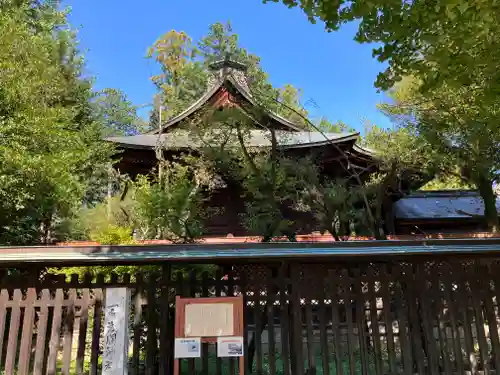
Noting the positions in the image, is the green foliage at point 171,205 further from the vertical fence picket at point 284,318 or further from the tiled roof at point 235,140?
the vertical fence picket at point 284,318

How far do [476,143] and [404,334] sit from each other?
6.66 metres

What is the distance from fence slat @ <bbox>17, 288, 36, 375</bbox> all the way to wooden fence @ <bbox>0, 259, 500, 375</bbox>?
0.01 meters

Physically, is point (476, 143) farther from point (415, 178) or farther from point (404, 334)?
point (404, 334)

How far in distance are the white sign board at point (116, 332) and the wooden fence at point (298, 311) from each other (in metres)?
0.59

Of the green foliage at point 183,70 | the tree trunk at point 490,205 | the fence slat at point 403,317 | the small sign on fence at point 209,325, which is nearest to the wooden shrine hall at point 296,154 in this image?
the tree trunk at point 490,205

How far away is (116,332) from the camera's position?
15.9ft

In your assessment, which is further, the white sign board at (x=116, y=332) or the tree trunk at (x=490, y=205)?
the tree trunk at (x=490, y=205)

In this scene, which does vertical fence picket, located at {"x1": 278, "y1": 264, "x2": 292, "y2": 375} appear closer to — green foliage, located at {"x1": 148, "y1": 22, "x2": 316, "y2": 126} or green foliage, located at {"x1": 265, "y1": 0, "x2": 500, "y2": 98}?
green foliage, located at {"x1": 265, "y1": 0, "x2": 500, "y2": 98}

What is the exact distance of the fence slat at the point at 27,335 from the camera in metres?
5.27

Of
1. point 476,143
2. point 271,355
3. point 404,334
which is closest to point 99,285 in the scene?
point 271,355

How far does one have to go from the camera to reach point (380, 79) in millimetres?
6023

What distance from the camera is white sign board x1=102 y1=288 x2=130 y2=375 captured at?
4.75m

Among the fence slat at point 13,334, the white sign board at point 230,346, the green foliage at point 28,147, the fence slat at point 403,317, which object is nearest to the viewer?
the white sign board at point 230,346

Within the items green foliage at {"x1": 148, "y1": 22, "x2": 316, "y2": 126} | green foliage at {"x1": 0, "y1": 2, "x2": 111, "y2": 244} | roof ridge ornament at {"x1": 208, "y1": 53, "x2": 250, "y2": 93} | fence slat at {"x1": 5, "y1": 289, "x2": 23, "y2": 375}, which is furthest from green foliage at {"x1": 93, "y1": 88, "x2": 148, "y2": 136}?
fence slat at {"x1": 5, "y1": 289, "x2": 23, "y2": 375}
